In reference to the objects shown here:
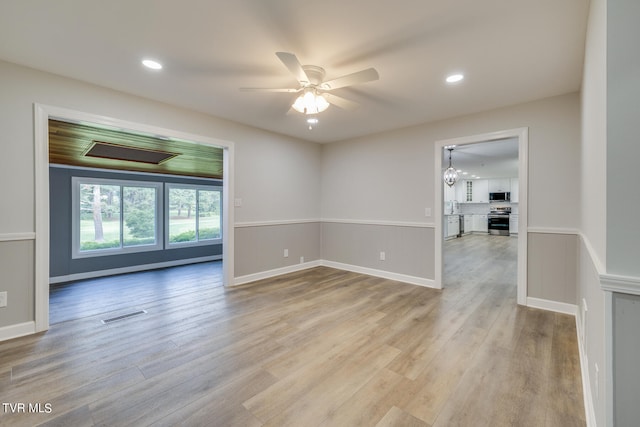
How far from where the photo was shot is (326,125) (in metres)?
4.32

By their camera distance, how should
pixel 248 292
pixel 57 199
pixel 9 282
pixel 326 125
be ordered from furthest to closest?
1. pixel 57 199
2. pixel 326 125
3. pixel 248 292
4. pixel 9 282

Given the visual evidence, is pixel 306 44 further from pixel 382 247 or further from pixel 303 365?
pixel 382 247

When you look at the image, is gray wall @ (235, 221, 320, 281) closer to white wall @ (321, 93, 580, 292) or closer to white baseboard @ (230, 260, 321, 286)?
white baseboard @ (230, 260, 321, 286)

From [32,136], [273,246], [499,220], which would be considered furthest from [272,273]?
[499,220]

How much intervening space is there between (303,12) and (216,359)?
2597 millimetres

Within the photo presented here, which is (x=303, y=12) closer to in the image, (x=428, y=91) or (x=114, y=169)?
(x=428, y=91)

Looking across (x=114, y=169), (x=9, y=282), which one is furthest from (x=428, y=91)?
(x=114, y=169)

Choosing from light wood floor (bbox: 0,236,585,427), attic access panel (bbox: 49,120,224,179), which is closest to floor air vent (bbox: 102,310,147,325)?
light wood floor (bbox: 0,236,585,427)

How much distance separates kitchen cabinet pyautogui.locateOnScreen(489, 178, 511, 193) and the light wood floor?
982cm

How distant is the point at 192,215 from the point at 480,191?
38.2 ft

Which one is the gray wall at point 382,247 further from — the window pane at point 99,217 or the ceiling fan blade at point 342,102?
the window pane at point 99,217

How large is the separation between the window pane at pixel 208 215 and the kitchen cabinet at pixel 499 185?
11.1 meters

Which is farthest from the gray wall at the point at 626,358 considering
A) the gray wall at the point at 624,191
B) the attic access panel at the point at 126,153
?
the attic access panel at the point at 126,153

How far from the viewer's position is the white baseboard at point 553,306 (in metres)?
3.06
